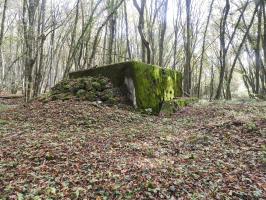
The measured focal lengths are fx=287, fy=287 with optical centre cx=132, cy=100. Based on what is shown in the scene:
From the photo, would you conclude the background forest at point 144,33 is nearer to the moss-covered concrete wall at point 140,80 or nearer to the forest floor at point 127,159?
the moss-covered concrete wall at point 140,80

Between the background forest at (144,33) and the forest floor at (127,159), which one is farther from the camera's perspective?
the background forest at (144,33)

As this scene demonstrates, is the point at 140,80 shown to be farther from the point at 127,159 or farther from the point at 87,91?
the point at 127,159

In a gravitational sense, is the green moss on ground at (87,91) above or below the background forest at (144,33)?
below

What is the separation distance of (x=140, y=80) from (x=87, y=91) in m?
2.20

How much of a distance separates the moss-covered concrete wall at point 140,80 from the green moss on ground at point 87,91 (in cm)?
38

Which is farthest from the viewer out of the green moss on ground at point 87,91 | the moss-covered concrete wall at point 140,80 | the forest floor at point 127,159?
the green moss on ground at point 87,91

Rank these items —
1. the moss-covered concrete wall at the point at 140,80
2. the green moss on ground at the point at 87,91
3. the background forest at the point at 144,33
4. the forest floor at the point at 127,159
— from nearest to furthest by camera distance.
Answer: the forest floor at the point at 127,159 < the moss-covered concrete wall at the point at 140,80 < the green moss on ground at the point at 87,91 < the background forest at the point at 144,33

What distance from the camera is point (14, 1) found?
2598 cm

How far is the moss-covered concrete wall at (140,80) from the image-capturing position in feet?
36.0

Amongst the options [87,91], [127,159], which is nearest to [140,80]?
[87,91]

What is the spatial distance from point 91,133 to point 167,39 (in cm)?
2933

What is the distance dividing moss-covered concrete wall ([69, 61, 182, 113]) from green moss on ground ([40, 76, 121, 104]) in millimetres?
378

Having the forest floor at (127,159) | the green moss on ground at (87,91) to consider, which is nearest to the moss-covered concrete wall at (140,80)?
the green moss on ground at (87,91)

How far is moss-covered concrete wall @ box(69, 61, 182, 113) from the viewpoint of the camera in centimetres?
1098
